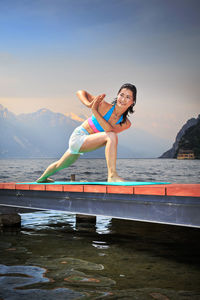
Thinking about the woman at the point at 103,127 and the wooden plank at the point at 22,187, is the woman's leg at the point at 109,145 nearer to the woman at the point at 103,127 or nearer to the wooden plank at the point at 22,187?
the woman at the point at 103,127

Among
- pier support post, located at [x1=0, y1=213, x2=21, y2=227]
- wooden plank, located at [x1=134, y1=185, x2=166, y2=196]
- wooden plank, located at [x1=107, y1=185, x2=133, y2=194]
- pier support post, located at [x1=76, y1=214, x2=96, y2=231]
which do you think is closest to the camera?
wooden plank, located at [x1=134, y1=185, x2=166, y2=196]

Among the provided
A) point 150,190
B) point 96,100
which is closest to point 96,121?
point 96,100

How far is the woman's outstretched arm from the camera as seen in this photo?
6679mm

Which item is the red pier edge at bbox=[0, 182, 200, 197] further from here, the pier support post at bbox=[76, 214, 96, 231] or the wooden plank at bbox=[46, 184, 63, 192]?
the pier support post at bbox=[76, 214, 96, 231]

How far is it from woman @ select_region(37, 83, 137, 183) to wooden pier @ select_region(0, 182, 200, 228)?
2.53 ft

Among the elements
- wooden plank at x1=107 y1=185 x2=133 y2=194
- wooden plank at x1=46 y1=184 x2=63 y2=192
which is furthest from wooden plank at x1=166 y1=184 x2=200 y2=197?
wooden plank at x1=46 y1=184 x2=63 y2=192

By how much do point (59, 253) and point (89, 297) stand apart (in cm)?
220

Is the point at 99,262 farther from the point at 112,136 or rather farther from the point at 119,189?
the point at 112,136

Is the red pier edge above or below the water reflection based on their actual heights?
above

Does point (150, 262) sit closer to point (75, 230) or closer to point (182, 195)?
point (182, 195)

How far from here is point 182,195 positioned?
14.3ft

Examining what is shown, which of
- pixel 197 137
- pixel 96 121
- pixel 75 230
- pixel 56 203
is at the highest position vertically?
pixel 197 137

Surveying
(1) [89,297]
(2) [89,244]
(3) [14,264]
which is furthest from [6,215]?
(1) [89,297]

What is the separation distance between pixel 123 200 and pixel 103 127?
6.09 feet
